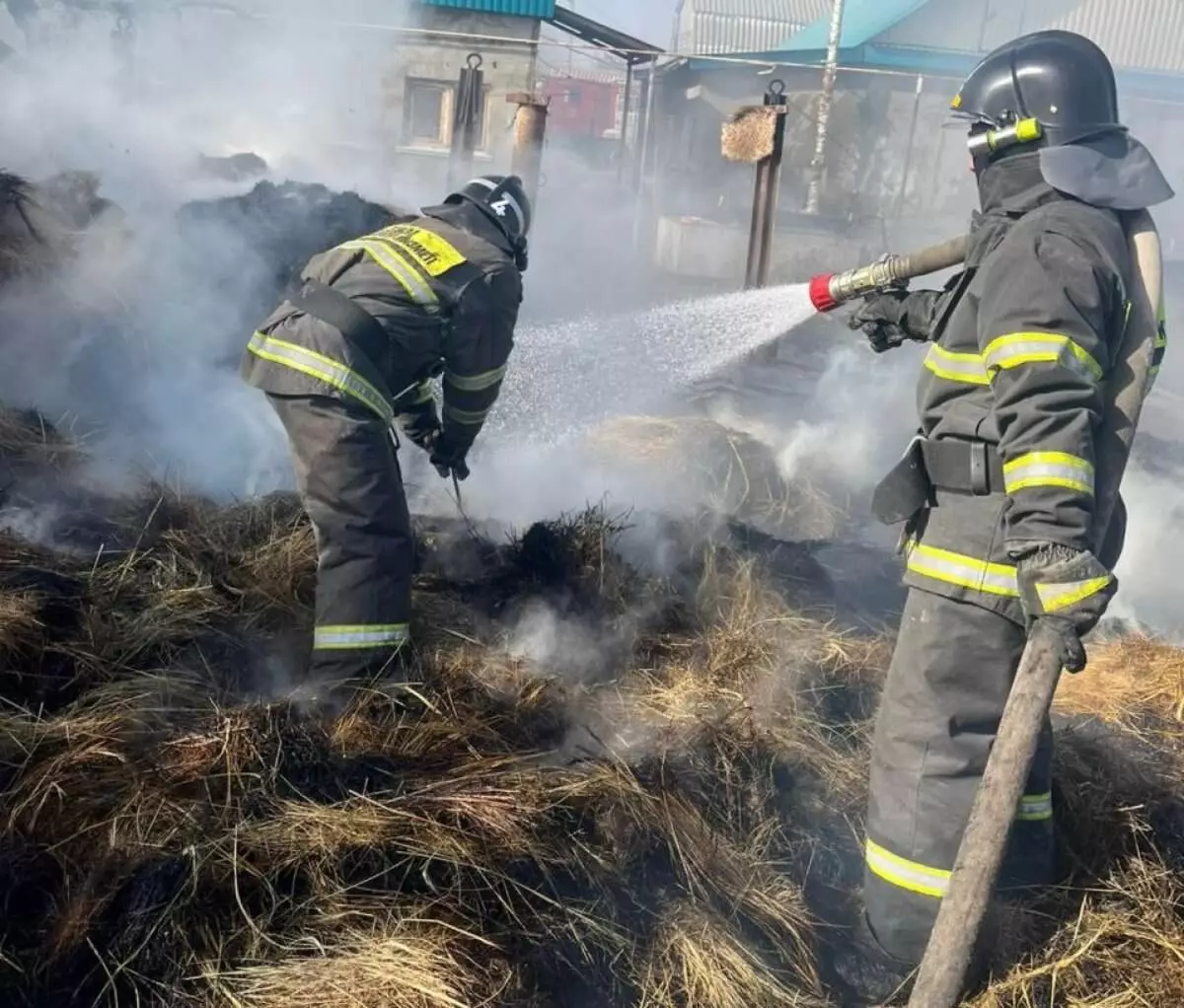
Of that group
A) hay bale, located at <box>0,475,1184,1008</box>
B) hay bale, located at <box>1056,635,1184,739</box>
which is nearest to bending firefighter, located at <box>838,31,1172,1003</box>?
hay bale, located at <box>0,475,1184,1008</box>

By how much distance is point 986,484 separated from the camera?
2.70 meters

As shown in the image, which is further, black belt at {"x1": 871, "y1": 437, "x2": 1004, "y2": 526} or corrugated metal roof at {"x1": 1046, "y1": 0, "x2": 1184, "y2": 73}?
corrugated metal roof at {"x1": 1046, "y1": 0, "x2": 1184, "y2": 73}

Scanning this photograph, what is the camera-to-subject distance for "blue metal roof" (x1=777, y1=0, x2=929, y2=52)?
71.6ft

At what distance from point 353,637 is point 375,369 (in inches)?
36.2

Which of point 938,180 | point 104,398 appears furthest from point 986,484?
point 938,180

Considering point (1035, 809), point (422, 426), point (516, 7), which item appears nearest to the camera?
point (1035, 809)

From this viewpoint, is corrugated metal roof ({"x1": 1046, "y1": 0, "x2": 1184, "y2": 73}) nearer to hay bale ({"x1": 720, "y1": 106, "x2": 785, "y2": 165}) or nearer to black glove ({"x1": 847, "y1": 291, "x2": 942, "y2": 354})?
hay bale ({"x1": 720, "y1": 106, "x2": 785, "y2": 165})

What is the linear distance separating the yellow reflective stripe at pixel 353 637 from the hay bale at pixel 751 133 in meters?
6.58

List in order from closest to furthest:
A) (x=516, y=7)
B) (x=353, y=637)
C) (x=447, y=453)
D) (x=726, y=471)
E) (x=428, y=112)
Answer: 1. (x=353, y=637)
2. (x=447, y=453)
3. (x=726, y=471)
4. (x=516, y=7)
5. (x=428, y=112)

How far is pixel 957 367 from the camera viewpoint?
277cm

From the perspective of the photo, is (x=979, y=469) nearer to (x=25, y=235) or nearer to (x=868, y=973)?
(x=868, y=973)

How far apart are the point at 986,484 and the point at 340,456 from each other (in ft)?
6.49

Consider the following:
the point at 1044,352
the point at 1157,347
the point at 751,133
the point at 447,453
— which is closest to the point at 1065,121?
the point at 1157,347

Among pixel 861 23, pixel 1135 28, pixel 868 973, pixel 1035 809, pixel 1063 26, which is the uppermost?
pixel 1135 28
